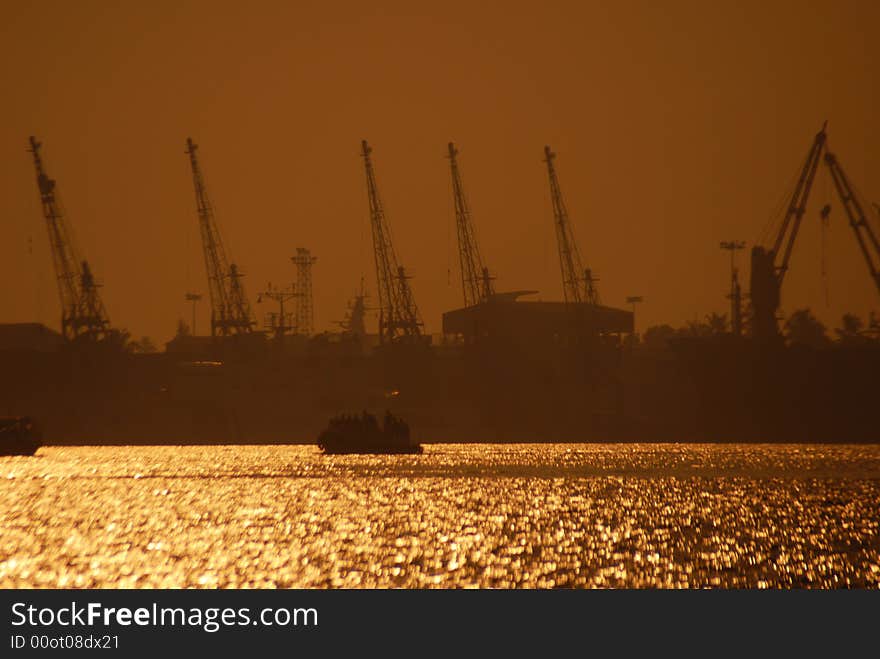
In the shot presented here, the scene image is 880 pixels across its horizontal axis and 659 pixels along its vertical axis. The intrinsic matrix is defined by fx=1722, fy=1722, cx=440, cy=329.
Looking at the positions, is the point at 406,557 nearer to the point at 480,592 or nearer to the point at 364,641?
the point at 480,592

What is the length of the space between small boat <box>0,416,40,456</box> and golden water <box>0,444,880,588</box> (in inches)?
1112

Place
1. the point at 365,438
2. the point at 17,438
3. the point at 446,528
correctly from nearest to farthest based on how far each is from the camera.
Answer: the point at 446,528, the point at 365,438, the point at 17,438

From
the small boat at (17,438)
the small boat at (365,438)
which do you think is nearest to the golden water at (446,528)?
the small boat at (365,438)

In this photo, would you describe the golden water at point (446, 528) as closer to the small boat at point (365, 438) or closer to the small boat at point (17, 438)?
the small boat at point (365, 438)

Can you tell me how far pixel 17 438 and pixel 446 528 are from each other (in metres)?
107

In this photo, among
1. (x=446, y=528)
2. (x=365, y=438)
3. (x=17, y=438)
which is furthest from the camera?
(x=17, y=438)

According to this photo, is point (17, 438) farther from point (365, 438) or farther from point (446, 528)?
point (446, 528)

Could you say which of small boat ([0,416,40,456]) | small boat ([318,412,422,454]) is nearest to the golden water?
small boat ([318,412,422,454])

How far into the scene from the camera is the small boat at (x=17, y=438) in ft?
629

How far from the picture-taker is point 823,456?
199000 millimetres

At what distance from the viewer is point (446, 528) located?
319 feet

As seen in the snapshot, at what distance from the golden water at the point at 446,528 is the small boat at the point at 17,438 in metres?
28.3

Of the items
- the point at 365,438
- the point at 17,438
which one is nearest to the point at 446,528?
the point at 365,438

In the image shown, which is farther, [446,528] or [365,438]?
[365,438]
